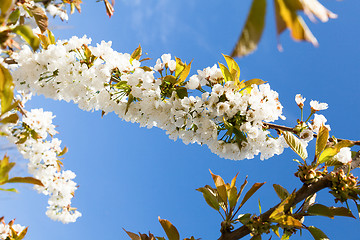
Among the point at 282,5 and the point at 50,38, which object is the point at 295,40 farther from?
the point at 50,38

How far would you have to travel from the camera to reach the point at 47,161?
9.16 feet

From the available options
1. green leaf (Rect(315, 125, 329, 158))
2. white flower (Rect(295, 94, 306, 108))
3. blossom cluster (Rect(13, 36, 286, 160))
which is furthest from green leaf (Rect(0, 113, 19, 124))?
white flower (Rect(295, 94, 306, 108))

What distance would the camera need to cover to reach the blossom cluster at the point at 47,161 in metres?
2.40

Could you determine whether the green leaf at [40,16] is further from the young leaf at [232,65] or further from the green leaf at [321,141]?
the green leaf at [321,141]

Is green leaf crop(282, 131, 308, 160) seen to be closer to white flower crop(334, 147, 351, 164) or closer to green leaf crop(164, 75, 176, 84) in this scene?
white flower crop(334, 147, 351, 164)

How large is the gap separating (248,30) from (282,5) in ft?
0.20

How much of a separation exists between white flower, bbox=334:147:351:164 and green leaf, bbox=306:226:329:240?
304mm

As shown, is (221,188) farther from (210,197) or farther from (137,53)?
(137,53)

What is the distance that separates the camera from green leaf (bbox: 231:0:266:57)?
0.46 m

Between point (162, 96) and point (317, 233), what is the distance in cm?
96

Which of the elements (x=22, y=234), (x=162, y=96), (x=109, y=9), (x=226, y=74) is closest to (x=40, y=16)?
(x=109, y=9)

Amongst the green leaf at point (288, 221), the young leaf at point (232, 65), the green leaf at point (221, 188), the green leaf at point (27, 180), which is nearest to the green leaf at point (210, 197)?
the green leaf at point (221, 188)

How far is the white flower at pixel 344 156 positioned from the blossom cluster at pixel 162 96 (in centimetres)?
33

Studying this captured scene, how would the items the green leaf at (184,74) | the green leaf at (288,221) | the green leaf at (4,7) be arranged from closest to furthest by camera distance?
1. the green leaf at (4,7)
2. the green leaf at (288,221)
3. the green leaf at (184,74)
